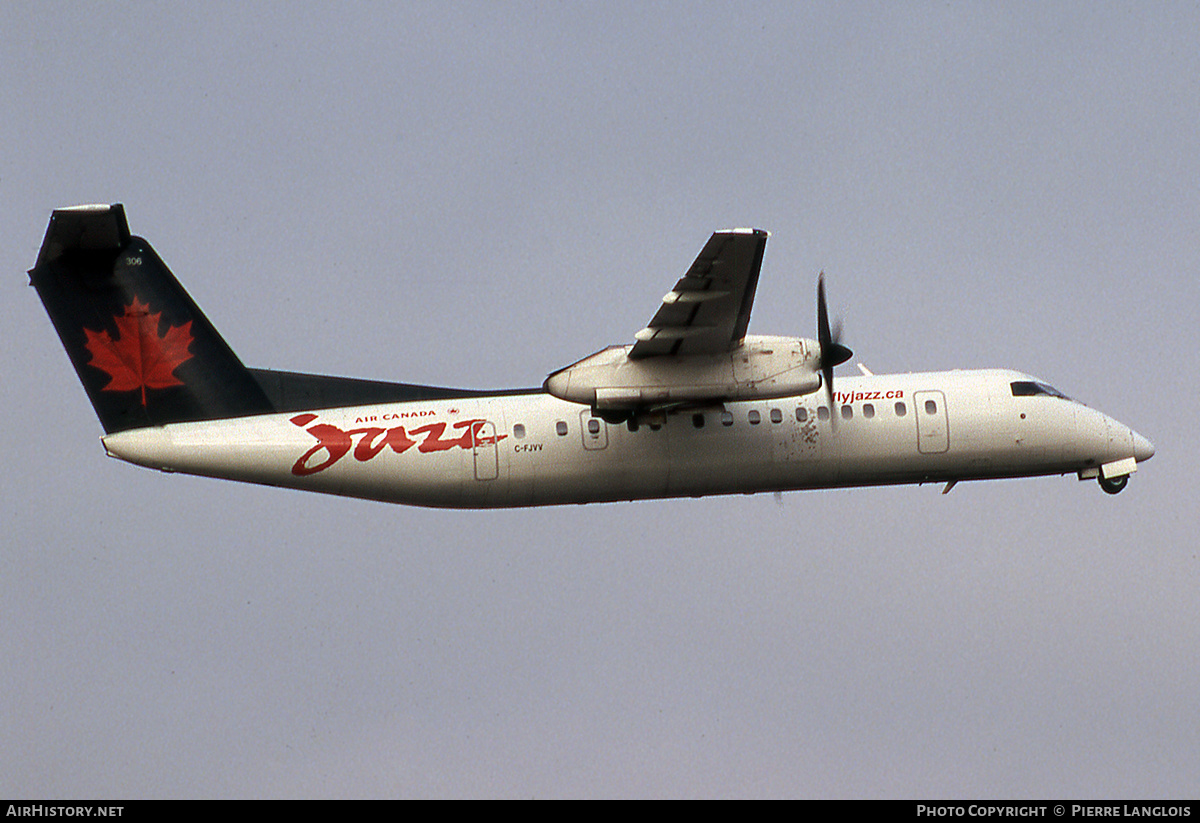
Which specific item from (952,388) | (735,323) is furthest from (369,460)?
(952,388)

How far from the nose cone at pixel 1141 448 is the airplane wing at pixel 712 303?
9.21 m

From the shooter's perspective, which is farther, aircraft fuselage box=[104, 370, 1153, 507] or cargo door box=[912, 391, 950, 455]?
cargo door box=[912, 391, 950, 455]

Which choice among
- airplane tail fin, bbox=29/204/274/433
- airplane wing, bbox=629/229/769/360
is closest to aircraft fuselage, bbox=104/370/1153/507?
airplane tail fin, bbox=29/204/274/433

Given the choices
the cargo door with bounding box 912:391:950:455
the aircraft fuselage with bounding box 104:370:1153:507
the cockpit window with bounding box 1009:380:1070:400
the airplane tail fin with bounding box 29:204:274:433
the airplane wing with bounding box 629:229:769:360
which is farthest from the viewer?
the cockpit window with bounding box 1009:380:1070:400

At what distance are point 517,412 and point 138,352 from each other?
647cm

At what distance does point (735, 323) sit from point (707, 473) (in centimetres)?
323

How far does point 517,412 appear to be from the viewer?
23859 mm

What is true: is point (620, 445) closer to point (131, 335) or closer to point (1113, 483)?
point (131, 335)

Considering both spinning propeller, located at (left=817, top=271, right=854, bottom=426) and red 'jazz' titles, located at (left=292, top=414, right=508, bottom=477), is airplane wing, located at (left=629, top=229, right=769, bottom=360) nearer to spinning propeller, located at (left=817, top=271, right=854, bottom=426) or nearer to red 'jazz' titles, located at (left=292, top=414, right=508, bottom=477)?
spinning propeller, located at (left=817, top=271, right=854, bottom=426)

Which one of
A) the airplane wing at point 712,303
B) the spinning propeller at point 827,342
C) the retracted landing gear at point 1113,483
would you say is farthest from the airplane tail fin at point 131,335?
the retracted landing gear at point 1113,483

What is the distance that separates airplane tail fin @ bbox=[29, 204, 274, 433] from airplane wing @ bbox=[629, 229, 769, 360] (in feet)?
22.9

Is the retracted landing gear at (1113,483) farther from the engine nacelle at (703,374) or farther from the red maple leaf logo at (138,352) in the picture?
the red maple leaf logo at (138,352)

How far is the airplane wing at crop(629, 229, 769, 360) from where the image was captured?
2050 centimetres
